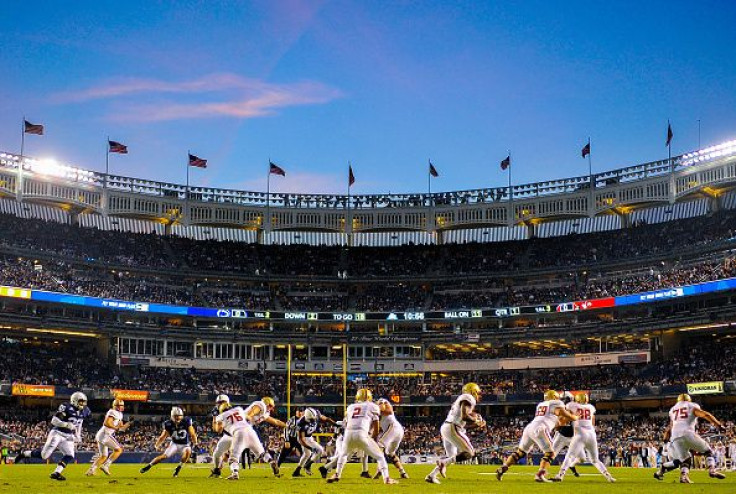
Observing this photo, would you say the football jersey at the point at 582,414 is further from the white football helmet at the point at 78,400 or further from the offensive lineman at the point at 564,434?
the white football helmet at the point at 78,400

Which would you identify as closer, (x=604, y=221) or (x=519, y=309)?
(x=519, y=309)

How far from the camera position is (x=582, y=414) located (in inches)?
1088

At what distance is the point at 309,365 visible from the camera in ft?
320

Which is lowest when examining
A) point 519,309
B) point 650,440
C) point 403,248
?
point 650,440

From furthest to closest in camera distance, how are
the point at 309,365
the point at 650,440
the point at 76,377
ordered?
the point at 309,365
the point at 76,377
the point at 650,440

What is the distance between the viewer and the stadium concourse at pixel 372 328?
260ft

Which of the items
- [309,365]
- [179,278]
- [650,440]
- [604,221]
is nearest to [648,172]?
[604,221]

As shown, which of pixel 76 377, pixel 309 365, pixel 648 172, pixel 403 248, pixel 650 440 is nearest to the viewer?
pixel 650 440

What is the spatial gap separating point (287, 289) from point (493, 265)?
2294 centimetres

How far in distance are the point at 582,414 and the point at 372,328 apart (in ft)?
235

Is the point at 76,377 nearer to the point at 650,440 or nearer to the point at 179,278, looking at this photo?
the point at 179,278

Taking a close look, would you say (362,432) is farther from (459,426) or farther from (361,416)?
(459,426)

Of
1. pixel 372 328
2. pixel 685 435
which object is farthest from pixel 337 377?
pixel 685 435

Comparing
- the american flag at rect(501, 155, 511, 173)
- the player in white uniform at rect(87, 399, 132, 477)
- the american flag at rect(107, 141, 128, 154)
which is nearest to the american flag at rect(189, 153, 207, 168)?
the american flag at rect(107, 141, 128, 154)
